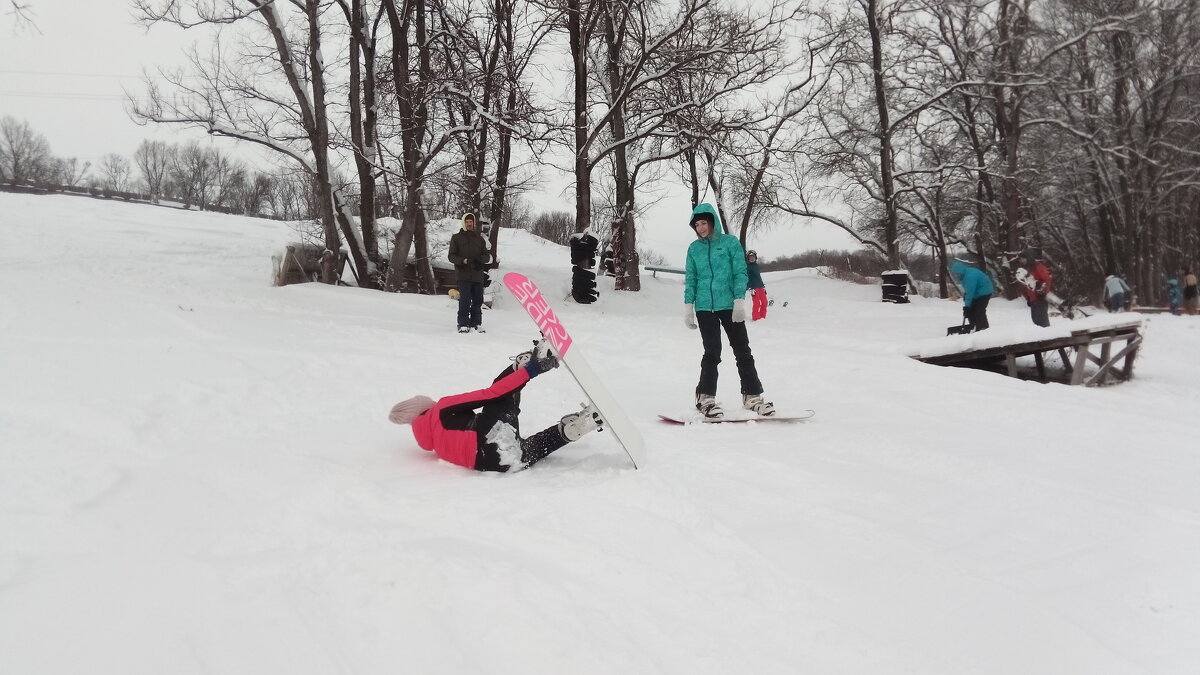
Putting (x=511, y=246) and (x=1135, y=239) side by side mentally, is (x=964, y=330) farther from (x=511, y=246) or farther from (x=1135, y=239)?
(x=511, y=246)

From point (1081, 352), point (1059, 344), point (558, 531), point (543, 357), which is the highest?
point (543, 357)

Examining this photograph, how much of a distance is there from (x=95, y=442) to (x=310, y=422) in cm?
135

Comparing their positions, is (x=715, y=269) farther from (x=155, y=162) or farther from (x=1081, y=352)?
(x=155, y=162)

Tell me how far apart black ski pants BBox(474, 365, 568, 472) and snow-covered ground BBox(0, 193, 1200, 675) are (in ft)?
0.35

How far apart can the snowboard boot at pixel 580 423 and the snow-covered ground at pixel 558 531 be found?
8.8 inches

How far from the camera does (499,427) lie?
12.3ft

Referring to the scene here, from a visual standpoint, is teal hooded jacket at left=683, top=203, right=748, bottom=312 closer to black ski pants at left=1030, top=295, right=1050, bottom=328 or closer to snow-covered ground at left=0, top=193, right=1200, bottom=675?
snow-covered ground at left=0, top=193, right=1200, bottom=675

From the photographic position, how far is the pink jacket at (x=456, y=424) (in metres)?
3.71

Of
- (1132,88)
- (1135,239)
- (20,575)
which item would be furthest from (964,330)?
(1132,88)

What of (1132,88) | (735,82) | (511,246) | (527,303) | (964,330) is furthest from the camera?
(511,246)

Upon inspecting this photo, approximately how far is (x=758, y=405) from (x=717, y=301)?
1.00 meters

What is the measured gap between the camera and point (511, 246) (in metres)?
29.5

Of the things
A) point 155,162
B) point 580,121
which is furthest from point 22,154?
point 580,121

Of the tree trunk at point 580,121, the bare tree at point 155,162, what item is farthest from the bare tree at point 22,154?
the tree trunk at point 580,121
